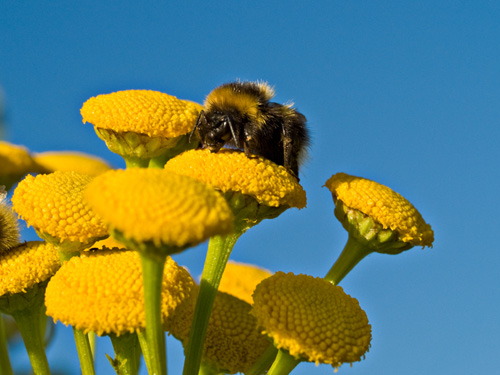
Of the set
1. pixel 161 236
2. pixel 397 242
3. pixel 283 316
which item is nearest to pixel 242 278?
pixel 397 242

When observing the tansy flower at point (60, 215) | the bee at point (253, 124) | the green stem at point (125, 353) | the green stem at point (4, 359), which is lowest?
the green stem at point (4, 359)

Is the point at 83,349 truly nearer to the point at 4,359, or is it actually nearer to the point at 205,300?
the point at 205,300

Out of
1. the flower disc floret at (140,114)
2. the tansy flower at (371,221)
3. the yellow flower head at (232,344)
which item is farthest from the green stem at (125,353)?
the tansy flower at (371,221)

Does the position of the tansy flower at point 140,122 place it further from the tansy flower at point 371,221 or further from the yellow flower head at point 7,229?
the tansy flower at point 371,221

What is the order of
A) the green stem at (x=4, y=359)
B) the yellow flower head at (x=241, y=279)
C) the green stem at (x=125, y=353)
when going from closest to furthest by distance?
the green stem at (x=125, y=353) → the green stem at (x=4, y=359) → the yellow flower head at (x=241, y=279)

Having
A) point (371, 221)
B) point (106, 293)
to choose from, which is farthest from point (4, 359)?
point (371, 221)

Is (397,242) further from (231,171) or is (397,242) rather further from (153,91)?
(153,91)
